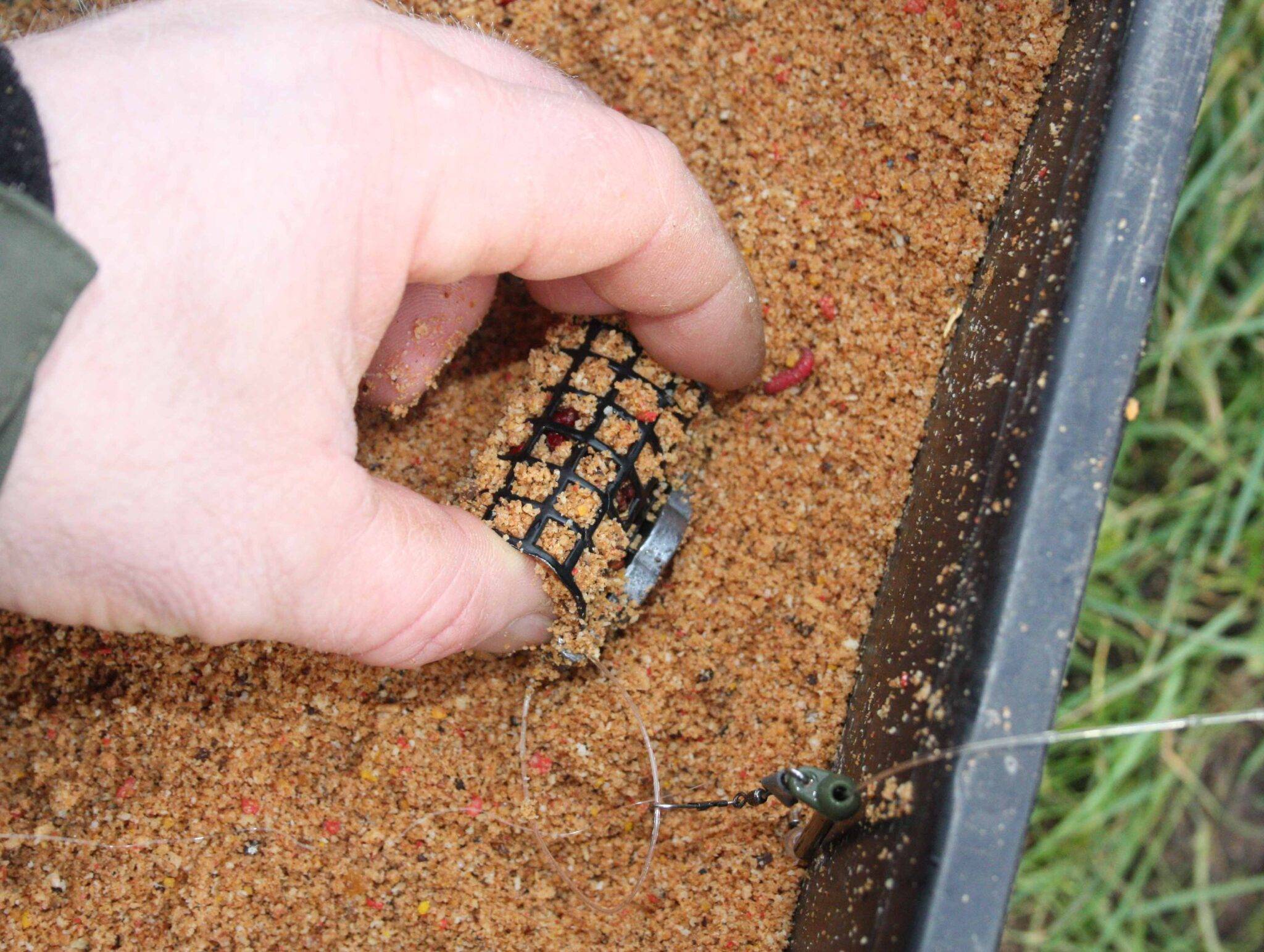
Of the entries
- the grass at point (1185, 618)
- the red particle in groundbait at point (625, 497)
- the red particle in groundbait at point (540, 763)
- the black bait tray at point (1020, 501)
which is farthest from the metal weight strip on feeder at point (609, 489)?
the grass at point (1185, 618)

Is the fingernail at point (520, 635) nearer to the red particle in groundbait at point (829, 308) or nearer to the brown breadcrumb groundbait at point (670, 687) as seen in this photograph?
the brown breadcrumb groundbait at point (670, 687)

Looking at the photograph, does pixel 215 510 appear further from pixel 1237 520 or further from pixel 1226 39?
pixel 1226 39

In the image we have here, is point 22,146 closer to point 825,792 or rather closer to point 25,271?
point 25,271

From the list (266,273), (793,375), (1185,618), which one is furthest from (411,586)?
(1185,618)

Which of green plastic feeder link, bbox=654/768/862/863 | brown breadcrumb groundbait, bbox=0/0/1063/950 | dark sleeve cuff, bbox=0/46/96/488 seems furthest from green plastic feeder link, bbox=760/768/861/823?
dark sleeve cuff, bbox=0/46/96/488

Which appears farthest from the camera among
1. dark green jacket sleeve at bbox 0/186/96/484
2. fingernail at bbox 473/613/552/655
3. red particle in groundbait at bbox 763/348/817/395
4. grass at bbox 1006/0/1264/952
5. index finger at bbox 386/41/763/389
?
grass at bbox 1006/0/1264/952

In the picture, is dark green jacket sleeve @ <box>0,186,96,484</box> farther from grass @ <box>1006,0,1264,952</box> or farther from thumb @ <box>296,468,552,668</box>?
grass @ <box>1006,0,1264,952</box>

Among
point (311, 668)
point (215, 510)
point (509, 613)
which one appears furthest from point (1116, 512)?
point (215, 510)
